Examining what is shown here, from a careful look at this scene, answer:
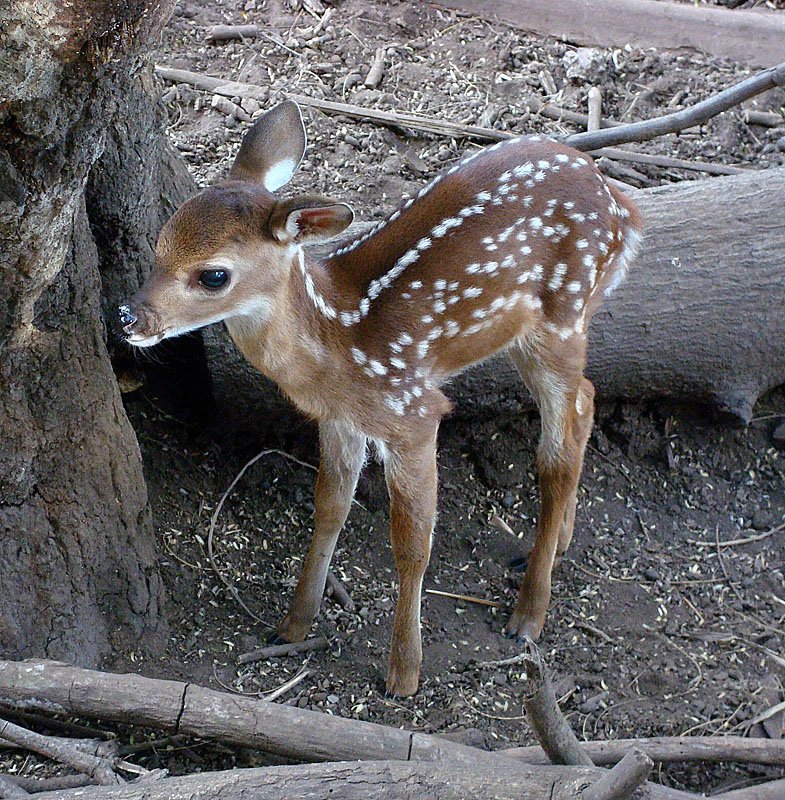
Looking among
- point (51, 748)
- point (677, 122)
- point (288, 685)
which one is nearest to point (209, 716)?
point (51, 748)

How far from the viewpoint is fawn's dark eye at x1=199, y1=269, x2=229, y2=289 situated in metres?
3.18

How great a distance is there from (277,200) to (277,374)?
0.60 meters

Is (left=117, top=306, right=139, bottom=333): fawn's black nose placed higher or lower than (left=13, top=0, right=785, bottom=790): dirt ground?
higher

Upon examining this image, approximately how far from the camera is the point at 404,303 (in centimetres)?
368

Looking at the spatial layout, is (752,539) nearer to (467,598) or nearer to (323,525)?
(467,598)

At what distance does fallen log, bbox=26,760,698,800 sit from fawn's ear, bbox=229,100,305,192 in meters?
1.78

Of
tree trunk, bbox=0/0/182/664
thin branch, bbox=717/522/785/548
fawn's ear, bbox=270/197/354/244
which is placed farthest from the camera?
thin branch, bbox=717/522/785/548

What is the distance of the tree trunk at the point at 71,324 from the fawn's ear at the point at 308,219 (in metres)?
0.55

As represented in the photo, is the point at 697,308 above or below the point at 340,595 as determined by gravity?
above

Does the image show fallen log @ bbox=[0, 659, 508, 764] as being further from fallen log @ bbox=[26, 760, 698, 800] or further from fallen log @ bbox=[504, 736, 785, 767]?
fallen log @ bbox=[504, 736, 785, 767]

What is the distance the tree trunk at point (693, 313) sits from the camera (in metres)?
4.68

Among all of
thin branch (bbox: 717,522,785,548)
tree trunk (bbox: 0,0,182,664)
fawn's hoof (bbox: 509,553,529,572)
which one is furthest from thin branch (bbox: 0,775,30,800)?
thin branch (bbox: 717,522,785,548)

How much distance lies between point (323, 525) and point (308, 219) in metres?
1.31

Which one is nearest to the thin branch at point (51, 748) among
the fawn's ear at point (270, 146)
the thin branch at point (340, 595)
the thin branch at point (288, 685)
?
the thin branch at point (288, 685)
